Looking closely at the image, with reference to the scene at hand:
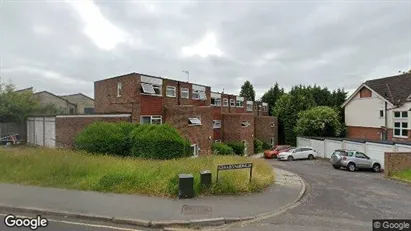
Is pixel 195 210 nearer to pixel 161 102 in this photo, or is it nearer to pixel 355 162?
pixel 161 102

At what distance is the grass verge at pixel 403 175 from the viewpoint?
54.9ft

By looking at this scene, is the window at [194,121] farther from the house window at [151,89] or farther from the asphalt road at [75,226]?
the asphalt road at [75,226]

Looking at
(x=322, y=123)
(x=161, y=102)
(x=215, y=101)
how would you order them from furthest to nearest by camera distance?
(x=215, y=101)
(x=322, y=123)
(x=161, y=102)

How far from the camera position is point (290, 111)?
4591cm

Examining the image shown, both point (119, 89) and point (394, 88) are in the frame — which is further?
point (394, 88)

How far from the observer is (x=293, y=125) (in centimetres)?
4538

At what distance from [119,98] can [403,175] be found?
68.1ft

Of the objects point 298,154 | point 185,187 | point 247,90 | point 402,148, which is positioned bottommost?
point 298,154

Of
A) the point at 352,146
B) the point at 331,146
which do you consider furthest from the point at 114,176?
Result: the point at 331,146

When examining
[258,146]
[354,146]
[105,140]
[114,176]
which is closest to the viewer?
[114,176]

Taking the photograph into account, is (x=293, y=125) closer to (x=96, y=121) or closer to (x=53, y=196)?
(x=96, y=121)

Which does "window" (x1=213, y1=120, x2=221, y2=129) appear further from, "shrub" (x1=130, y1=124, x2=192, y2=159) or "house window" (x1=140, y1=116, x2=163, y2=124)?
"shrub" (x1=130, y1=124, x2=192, y2=159)

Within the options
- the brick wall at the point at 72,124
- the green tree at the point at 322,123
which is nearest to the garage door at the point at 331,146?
the green tree at the point at 322,123

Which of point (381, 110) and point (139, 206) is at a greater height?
point (381, 110)
